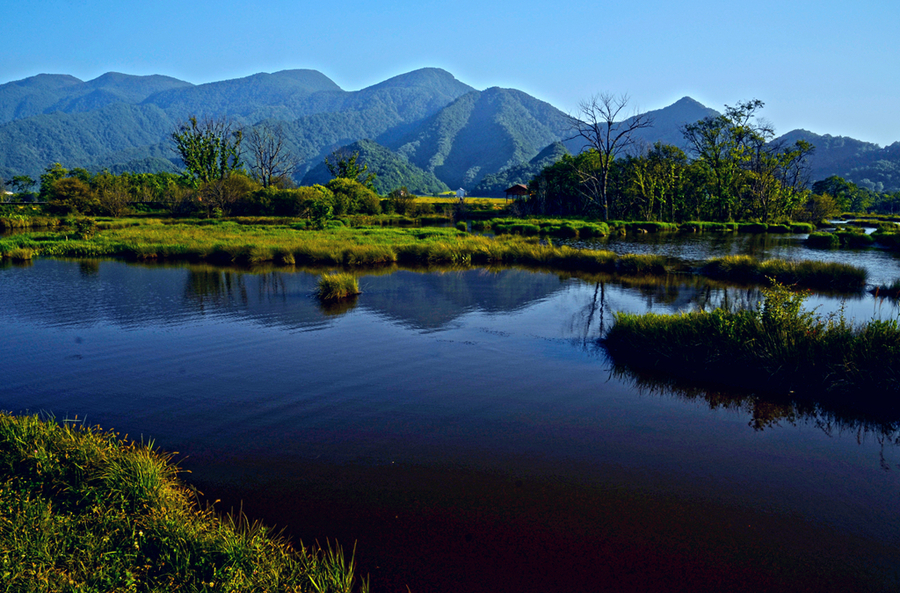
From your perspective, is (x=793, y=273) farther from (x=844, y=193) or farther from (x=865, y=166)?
(x=865, y=166)

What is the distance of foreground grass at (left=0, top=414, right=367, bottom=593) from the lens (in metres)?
4.50

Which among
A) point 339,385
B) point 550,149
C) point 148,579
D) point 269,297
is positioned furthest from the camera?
point 550,149

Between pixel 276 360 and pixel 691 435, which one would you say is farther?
pixel 276 360

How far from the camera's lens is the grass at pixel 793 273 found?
68.2 feet

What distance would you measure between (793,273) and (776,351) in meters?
14.3

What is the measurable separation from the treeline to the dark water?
4568 cm

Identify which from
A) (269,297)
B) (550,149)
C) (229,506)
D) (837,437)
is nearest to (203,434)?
(229,506)

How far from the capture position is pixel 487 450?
25.5ft

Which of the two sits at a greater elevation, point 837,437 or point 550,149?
point 550,149

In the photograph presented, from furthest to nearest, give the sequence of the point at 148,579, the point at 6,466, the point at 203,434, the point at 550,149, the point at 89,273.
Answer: the point at 550,149
the point at 89,273
the point at 203,434
the point at 6,466
the point at 148,579

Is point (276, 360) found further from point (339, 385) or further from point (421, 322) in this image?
point (421, 322)

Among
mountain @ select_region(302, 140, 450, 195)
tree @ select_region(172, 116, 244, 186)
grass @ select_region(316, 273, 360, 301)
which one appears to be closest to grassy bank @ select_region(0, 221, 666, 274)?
grass @ select_region(316, 273, 360, 301)

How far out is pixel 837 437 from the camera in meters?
8.31

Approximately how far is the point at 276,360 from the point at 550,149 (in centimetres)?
18271
